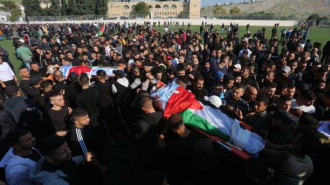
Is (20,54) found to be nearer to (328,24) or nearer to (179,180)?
(179,180)

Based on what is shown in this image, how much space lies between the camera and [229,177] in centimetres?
257

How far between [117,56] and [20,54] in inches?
212

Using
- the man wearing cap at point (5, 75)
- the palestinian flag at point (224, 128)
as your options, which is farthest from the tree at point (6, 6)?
the palestinian flag at point (224, 128)

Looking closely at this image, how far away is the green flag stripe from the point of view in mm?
2783

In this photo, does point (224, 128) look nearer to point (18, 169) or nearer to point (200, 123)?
point (200, 123)

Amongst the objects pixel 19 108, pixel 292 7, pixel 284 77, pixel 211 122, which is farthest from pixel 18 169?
pixel 292 7

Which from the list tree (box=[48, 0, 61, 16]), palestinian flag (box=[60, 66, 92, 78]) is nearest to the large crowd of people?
palestinian flag (box=[60, 66, 92, 78])

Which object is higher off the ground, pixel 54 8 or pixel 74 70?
pixel 54 8

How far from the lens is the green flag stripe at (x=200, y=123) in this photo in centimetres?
278

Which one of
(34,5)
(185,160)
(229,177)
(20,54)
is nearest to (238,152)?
(229,177)

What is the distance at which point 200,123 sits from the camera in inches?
118

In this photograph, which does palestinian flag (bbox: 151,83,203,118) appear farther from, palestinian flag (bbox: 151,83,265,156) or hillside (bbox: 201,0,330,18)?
hillside (bbox: 201,0,330,18)

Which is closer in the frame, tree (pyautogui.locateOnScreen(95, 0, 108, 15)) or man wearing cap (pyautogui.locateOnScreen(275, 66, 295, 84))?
man wearing cap (pyautogui.locateOnScreen(275, 66, 295, 84))

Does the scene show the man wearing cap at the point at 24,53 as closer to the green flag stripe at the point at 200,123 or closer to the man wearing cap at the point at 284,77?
the green flag stripe at the point at 200,123
